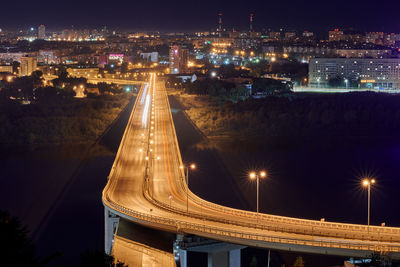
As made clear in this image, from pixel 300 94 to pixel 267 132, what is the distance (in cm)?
623

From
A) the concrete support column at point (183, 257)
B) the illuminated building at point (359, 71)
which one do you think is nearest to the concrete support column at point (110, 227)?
the concrete support column at point (183, 257)

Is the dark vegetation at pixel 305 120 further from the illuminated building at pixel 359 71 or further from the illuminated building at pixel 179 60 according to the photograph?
the illuminated building at pixel 179 60

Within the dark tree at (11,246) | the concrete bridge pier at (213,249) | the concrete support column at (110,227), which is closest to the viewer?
the dark tree at (11,246)

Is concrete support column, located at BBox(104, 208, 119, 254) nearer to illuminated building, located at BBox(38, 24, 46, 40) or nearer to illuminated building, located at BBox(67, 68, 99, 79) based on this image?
illuminated building, located at BBox(67, 68, 99, 79)

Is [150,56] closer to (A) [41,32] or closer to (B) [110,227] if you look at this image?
(A) [41,32]

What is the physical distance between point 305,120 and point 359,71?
8.36m

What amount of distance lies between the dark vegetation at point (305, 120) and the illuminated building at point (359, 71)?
4309mm

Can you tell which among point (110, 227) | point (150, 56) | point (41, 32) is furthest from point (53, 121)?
point (41, 32)

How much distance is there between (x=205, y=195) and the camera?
31.0 ft

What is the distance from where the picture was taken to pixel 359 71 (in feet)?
82.0

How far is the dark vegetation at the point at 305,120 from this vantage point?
16.1 metres

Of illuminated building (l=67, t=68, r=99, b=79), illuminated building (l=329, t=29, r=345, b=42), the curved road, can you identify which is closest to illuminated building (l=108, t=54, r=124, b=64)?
illuminated building (l=67, t=68, r=99, b=79)

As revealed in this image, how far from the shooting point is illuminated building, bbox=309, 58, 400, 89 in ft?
79.7

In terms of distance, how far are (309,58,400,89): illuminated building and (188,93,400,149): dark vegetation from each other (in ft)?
14.1
